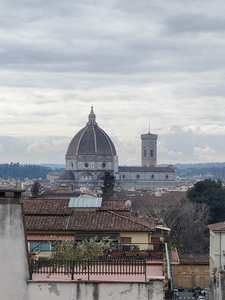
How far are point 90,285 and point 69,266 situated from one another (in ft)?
3.68

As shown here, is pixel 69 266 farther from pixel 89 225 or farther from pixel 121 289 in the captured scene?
pixel 89 225

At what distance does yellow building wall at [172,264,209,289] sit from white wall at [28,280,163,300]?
4159 centimetres

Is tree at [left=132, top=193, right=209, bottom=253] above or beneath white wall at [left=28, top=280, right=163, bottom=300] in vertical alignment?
above

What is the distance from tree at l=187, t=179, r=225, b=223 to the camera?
8219 centimetres

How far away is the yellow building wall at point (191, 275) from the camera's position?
54.8 m

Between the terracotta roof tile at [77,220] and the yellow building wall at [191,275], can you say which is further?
the yellow building wall at [191,275]

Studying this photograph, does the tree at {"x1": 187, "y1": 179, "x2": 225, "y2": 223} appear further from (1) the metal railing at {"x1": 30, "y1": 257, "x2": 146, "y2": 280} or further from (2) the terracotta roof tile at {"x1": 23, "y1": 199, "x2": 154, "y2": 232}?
(1) the metal railing at {"x1": 30, "y1": 257, "x2": 146, "y2": 280}

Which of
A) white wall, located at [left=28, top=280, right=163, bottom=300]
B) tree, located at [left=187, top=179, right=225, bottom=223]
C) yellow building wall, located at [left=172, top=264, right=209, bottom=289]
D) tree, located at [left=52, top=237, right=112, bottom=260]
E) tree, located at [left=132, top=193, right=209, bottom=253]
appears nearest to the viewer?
white wall, located at [left=28, top=280, right=163, bottom=300]

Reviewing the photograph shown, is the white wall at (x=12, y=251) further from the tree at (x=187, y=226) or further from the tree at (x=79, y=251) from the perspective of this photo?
the tree at (x=187, y=226)

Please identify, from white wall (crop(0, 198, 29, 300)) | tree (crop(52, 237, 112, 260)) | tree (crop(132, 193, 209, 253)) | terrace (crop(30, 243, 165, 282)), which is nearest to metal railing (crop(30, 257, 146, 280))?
terrace (crop(30, 243, 165, 282))

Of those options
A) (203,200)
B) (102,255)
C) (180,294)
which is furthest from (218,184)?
(102,255)

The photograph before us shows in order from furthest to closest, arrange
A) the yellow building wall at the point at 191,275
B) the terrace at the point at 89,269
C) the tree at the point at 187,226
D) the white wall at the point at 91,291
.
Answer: the tree at the point at 187,226 → the yellow building wall at the point at 191,275 → the terrace at the point at 89,269 → the white wall at the point at 91,291

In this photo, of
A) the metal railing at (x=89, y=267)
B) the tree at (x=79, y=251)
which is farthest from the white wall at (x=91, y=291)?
the tree at (x=79, y=251)

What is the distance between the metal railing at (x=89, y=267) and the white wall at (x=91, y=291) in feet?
2.22
